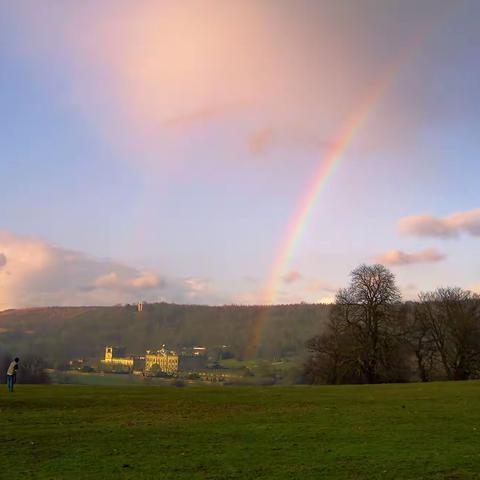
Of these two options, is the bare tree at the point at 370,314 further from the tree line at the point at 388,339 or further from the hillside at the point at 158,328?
the hillside at the point at 158,328

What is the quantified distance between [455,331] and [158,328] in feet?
332

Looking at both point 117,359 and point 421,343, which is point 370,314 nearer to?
point 421,343

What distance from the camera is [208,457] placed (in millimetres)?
13461

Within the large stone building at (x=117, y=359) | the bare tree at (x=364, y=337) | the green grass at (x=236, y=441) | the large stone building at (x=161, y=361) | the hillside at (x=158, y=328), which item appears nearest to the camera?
the green grass at (x=236, y=441)

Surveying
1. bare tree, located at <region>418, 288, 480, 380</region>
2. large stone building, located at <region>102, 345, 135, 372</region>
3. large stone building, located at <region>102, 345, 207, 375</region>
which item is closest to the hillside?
large stone building, located at <region>102, 345, 135, 372</region>

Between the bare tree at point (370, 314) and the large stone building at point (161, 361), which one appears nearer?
the bare tree at point (370, 314)

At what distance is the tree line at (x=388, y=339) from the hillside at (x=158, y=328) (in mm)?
50378

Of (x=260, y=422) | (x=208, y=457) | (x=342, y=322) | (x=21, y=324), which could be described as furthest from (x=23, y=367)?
(x=208, y=457)

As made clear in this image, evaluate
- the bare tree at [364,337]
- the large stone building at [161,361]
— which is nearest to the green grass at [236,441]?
the bare tree at [364,337]

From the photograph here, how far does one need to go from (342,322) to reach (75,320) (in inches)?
4047

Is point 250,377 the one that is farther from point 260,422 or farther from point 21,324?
point 260,422

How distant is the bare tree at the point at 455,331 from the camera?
73.1m

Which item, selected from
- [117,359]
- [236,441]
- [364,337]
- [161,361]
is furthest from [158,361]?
[236,441]

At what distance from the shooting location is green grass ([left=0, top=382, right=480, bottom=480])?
1206 cm
